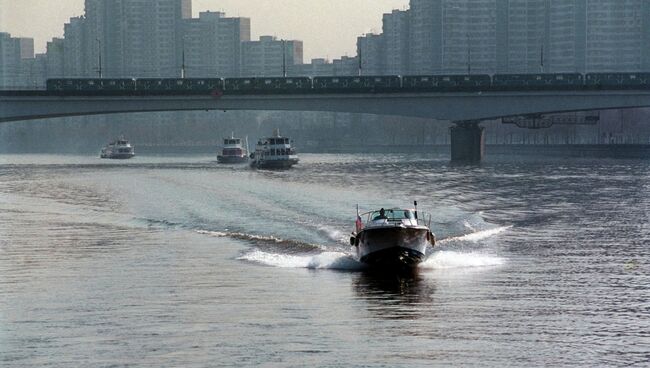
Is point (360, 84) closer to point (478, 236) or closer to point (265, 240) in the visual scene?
point (478, 236)

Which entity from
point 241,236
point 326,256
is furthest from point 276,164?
point 326,256

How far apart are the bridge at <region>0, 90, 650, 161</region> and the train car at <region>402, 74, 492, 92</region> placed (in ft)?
2.15

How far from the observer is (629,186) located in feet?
358

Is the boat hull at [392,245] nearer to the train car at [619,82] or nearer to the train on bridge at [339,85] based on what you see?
the train on bridge at [339,85]

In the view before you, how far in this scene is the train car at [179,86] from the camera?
526 ft

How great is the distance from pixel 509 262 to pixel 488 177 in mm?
75686

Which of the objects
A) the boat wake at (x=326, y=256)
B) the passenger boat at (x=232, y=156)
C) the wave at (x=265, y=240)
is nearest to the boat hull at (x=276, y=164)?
the passenger boat at (x=232, y=156)

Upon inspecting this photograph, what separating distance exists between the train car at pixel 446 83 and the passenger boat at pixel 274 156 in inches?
715

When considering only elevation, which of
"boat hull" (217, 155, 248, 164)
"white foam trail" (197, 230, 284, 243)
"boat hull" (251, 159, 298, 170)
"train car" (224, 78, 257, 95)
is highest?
"train car" (224, 78, 257, 95)

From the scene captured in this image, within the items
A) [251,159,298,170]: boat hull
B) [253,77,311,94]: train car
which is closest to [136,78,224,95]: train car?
[253,77,311,94]: train car

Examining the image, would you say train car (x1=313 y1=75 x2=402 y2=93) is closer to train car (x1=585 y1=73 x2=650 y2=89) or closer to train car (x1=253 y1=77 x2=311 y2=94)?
train car (x1=253 y1=77 x2=311 y2=94)

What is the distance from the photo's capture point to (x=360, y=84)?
169 m

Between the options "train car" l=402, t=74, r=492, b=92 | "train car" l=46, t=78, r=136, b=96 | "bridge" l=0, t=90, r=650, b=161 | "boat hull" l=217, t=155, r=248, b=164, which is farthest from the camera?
"boat hull" l=217, t=155, r=248, b=164

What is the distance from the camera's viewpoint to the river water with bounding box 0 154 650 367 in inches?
1302
